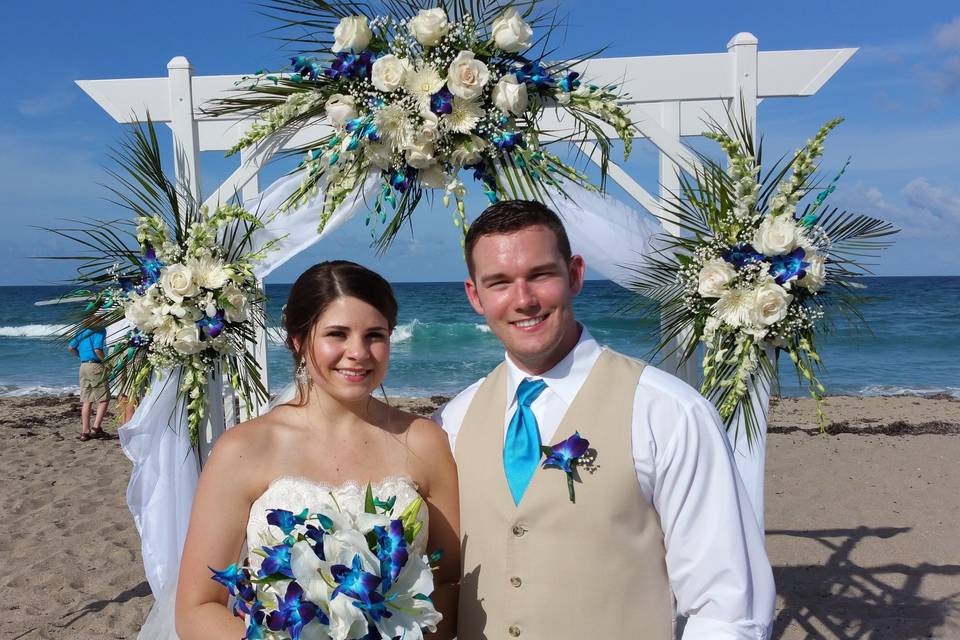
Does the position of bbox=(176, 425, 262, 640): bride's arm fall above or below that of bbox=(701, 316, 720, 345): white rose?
below

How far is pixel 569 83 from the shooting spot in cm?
313

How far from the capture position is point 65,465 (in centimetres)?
1012

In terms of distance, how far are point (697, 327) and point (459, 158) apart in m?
1.23

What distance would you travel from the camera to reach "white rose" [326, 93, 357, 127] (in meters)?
3.02

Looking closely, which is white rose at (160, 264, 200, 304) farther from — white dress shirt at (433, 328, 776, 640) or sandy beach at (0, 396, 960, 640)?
sandy beach at (0, 396, 960, 640)

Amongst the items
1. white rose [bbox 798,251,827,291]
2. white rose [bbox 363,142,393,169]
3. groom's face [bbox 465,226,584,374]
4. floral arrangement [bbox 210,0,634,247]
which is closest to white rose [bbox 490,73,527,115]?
floral arrangement [bbox 210,0,634,247]

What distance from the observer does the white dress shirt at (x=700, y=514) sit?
2236 mm

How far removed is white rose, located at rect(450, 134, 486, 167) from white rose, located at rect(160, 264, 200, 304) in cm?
114

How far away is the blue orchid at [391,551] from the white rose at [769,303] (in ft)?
5.63

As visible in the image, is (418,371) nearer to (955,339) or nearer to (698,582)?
(955,339)

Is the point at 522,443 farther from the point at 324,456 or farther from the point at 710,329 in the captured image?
the point at 710,329

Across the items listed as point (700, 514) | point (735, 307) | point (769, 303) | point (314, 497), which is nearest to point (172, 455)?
point (314, 497)

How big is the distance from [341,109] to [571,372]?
1.37 m

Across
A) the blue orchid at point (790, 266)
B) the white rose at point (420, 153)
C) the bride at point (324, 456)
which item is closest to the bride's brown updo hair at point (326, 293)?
the bride at point (324, 456)
